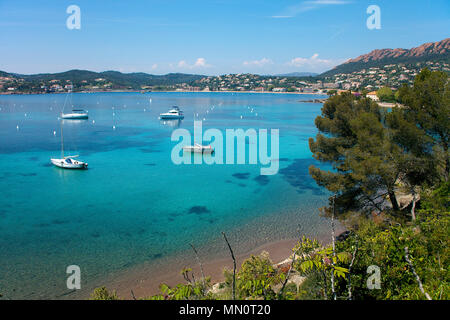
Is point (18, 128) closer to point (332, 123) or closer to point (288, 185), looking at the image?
point (288, 185)

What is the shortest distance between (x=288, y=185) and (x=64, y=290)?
14.8 m

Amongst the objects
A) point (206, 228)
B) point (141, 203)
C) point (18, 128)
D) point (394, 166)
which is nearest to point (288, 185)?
point (206, 228)

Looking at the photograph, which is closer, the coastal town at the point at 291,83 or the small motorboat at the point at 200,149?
the small motorboat at the point at 200,149

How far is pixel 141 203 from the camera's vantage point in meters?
18.1
